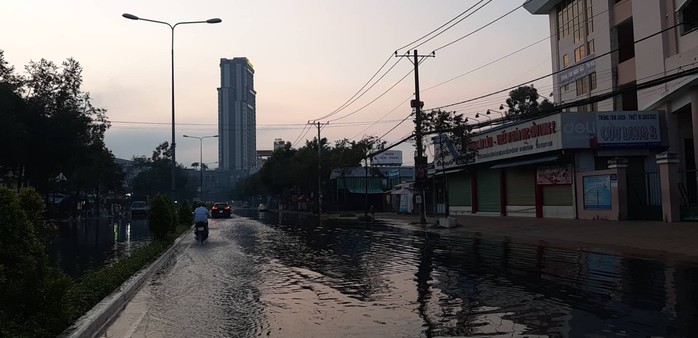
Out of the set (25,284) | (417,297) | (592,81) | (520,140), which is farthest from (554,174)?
(25,284)

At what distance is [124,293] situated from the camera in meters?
9.70

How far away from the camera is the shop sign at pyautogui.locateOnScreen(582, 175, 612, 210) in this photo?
90.8 ft

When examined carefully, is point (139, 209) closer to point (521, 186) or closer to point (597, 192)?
point (521, 186)

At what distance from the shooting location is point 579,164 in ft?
101

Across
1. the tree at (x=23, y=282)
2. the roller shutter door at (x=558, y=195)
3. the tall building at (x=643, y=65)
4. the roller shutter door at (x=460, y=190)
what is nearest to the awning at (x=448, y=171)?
the roller shutter door at (x=460, y=190)

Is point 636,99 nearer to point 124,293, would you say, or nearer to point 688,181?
point 688,181

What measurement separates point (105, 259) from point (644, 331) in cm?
1444

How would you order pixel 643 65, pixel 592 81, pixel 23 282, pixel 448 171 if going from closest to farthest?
pixel 23 282 < pixel 643 65 < pixel 592 81 < pixel 448 171

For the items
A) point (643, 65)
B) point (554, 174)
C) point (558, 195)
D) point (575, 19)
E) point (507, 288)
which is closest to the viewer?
point (507, 288)

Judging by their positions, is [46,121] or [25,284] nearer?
[25,284]

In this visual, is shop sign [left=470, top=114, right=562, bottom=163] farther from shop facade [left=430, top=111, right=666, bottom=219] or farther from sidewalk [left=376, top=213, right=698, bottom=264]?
sidewalk [left=376, top=213, right=698, bottom=264]

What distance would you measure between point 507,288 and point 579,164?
74.9 ft

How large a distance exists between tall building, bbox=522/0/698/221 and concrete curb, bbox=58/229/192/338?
58.3ft

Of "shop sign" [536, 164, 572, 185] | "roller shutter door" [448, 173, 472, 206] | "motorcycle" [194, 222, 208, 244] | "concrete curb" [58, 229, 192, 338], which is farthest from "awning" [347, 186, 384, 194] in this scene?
"concrete curb" [58, 229, 192, 338]
